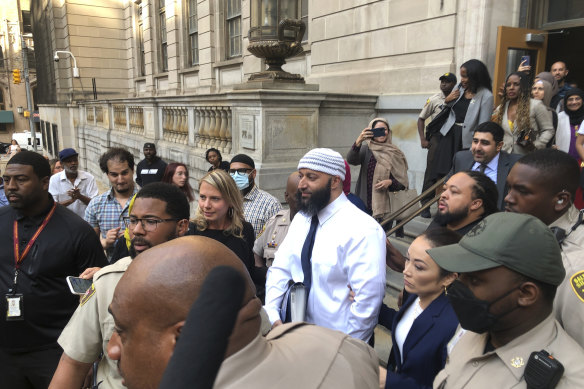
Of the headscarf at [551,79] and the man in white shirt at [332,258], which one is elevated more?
the headscarf at [551,79]

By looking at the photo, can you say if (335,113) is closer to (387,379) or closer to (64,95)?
(387,379)

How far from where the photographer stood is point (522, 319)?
1.51m

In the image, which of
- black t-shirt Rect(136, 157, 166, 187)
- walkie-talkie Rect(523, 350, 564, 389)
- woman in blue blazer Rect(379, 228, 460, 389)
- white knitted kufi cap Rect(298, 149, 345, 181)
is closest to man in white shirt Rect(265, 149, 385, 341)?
white knitted kufi cap Rect(298, 149, 345, 181)

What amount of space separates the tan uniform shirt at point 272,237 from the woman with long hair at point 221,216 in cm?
34

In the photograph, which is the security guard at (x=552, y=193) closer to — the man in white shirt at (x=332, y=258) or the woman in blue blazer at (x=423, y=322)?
the woman in blue blazer at (x=423, y=322)

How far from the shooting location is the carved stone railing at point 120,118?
16.1m

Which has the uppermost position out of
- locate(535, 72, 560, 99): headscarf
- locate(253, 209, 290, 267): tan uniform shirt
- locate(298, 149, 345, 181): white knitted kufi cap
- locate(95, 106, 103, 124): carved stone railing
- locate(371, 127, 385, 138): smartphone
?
locate(535, 72, 560, 99): headscarf

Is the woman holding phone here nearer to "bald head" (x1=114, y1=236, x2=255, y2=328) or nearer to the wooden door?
the wooden door

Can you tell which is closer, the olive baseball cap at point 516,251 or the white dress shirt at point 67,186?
Answer: the olive baseball cap at point 516,251

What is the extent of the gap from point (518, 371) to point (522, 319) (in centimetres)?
18

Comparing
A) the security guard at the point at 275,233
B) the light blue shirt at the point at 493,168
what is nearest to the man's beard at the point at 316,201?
the security guard at the point at 275,233

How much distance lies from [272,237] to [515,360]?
2615mm

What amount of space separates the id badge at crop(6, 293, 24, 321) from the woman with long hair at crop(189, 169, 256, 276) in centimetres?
125

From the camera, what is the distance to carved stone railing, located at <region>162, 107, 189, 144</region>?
33.8ft
